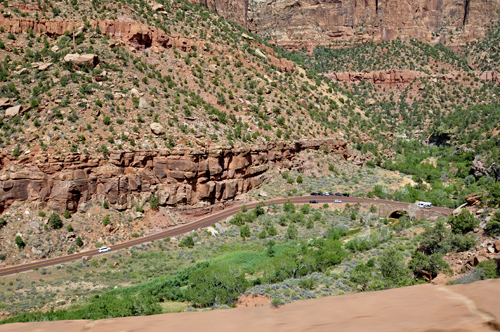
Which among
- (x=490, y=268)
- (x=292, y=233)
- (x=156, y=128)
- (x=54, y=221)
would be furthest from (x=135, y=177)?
(x=490, y=268)

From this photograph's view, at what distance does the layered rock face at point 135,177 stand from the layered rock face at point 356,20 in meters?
84.9

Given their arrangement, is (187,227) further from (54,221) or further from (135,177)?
(54,221)

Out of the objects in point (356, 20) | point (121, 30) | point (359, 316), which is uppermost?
point (356, 20)

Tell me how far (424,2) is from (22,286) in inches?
5901

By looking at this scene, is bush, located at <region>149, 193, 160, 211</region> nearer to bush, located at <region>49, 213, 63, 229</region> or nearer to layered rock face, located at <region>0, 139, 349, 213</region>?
layered rock face, located at <region>0, 139, 349, 213</region>

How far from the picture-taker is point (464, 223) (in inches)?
928

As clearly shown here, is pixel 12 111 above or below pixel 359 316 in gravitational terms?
above

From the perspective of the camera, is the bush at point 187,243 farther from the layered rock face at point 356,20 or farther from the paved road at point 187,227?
the layered rock face at point 356,20

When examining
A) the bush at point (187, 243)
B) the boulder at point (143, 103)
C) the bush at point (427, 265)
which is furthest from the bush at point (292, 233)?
the boulder at point (143, 103)

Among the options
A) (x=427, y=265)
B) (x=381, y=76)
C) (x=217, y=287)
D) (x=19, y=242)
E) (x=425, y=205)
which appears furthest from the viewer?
(x=381, y=76)

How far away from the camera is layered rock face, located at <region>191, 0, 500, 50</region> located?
120m

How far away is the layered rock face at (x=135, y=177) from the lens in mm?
36312

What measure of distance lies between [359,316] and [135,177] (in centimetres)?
4022

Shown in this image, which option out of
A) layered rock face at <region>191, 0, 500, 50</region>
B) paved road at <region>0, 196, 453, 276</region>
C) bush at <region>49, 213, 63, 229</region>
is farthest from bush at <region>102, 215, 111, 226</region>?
layered rock face at <region>191, 0, 500, 50</region>
